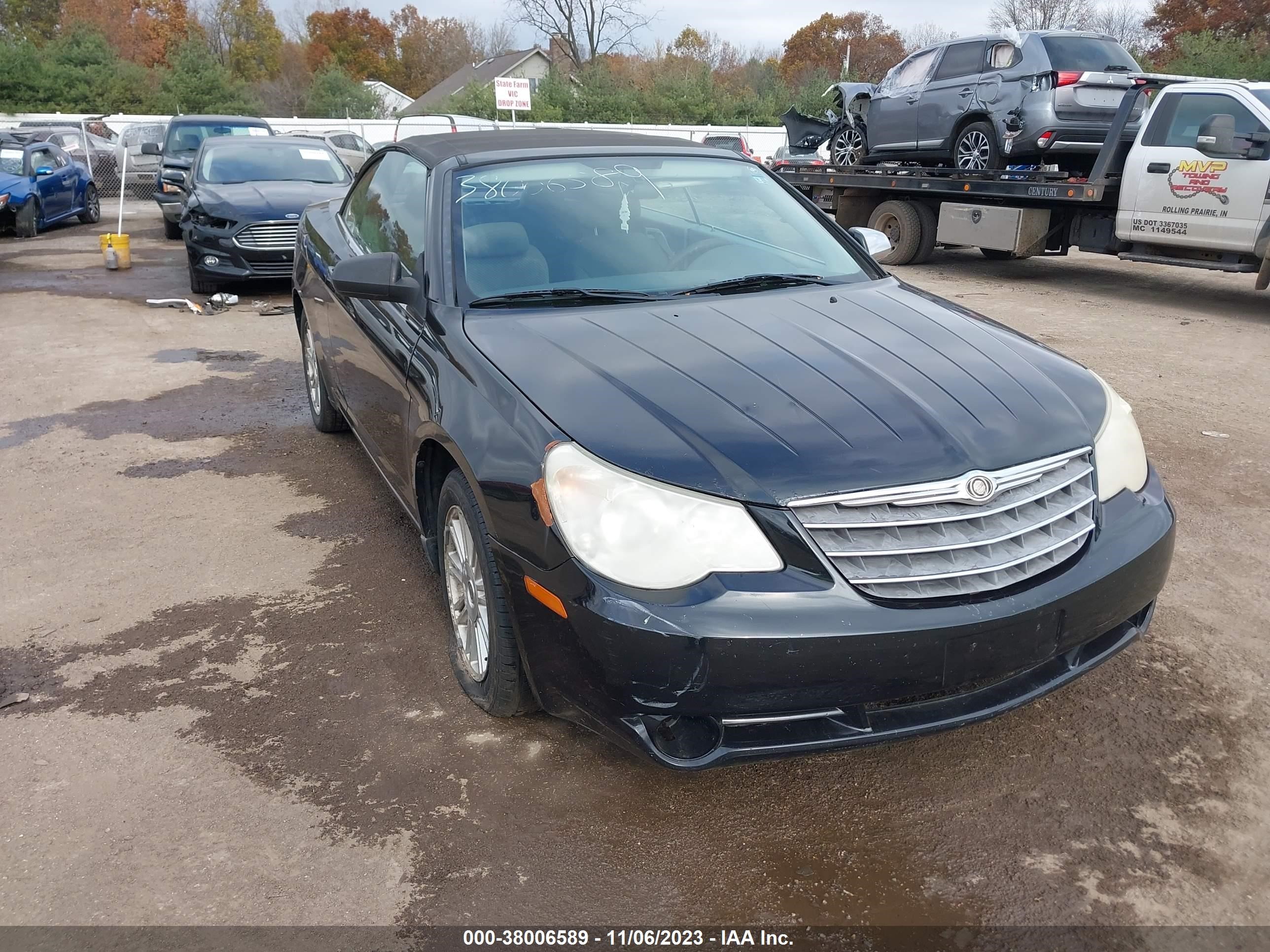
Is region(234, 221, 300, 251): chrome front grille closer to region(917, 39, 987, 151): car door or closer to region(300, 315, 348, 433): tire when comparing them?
region(300, 315, 348, 433): tire

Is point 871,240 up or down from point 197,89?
down

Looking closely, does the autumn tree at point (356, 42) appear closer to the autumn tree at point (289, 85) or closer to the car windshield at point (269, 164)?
the autumn tree at point (289, 85)

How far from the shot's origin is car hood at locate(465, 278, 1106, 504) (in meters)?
2.50

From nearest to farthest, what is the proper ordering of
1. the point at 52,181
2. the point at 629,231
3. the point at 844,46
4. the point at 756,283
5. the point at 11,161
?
the point at 756,283
the point at 629,231
the point at 11,161
the point at 52,181
the point at 844,46

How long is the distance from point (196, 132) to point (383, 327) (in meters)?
16.3

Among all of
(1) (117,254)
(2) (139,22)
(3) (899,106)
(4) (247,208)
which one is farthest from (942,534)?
(2) (139,22)

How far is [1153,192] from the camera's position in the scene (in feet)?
33.4

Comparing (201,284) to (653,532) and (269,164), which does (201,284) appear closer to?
(269,164)

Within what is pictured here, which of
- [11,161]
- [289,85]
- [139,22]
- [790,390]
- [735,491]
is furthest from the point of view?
[139,22]

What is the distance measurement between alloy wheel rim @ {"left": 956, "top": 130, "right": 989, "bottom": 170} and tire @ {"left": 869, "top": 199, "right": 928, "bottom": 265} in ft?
2.82

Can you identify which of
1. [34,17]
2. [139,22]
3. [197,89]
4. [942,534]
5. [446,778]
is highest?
[139,22]

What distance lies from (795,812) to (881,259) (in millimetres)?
12390

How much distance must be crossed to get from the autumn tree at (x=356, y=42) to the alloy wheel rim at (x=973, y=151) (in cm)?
6176

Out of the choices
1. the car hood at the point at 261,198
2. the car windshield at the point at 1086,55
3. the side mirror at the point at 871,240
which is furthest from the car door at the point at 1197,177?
the car hood at the point at 261,198
